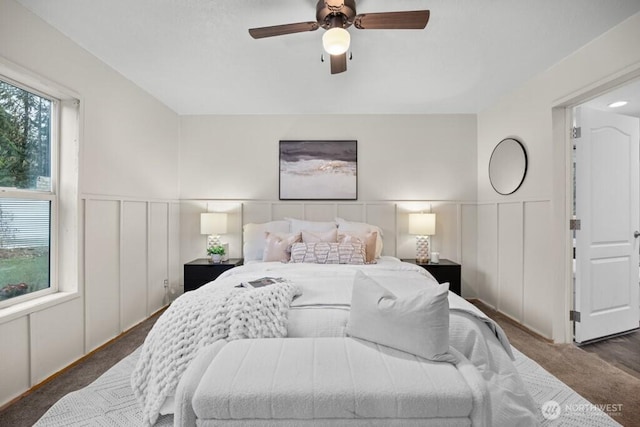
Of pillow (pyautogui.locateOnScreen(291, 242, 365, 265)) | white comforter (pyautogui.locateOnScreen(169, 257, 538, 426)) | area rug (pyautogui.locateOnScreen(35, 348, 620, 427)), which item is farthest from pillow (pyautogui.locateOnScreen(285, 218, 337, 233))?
area rug (pyautogui.locateOnScreen(35, 348, 620, 427))

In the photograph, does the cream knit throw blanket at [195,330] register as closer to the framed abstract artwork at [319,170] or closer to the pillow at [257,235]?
the pillow at [257,235]

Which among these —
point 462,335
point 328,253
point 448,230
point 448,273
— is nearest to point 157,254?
point 328,253

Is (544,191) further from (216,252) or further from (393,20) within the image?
(216,252)

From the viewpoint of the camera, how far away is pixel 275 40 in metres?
2.17

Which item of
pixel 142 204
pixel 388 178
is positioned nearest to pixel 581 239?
pixel 388 178

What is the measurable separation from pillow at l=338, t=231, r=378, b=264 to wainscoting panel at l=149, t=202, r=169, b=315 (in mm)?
2055

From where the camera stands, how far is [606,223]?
8.49 feet

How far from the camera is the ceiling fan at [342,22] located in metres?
1.62

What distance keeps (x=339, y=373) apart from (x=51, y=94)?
8.91 ft

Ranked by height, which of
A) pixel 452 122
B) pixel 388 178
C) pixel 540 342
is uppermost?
pixel 452 122

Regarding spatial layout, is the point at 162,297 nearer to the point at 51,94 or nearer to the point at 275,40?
the point at 51,94

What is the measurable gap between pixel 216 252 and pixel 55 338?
1.56 metres

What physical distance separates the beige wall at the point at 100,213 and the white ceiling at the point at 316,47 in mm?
183

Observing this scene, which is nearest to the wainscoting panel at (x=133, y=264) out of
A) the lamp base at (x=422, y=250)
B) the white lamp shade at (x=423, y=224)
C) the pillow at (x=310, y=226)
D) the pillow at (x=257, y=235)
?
the pillow at (x=257, y=235)
